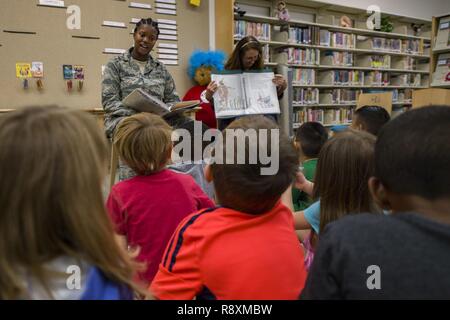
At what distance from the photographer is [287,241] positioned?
938 millimetres

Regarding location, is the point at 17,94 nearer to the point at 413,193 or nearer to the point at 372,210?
the point at 372,210

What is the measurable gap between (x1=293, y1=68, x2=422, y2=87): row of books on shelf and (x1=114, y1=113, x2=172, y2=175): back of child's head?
4450mm

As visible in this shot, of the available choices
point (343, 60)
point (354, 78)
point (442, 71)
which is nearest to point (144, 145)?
Result: point (442, 71)

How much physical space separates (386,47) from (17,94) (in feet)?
19.1

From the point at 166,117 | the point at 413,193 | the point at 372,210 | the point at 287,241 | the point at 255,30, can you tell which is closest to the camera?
the point at 413,193

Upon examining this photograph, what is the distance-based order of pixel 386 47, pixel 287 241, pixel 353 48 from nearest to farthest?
pixel 287 241 < pixel 353 48 < pixel 386 47

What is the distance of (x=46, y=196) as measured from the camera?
2.06 ft

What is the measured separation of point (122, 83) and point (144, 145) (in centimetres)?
121

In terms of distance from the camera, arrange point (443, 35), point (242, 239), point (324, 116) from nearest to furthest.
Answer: point (242, 239)
point (443, 35)
point (324, 116)

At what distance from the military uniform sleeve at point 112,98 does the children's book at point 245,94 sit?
638 mm

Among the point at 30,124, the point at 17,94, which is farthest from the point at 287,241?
the point at 17,94

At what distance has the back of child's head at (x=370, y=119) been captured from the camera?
2.45 metres

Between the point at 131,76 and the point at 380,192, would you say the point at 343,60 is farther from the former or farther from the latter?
the point at 380,192

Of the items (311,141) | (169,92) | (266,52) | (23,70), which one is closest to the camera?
(311,141)
